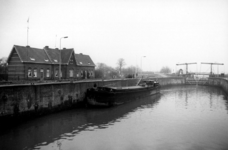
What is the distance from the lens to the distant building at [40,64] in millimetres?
31969

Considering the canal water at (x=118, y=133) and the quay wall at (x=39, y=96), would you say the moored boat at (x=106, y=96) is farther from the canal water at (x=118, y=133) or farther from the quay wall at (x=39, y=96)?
the canal water at (x=118, y=133)

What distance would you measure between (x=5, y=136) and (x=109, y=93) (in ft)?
49.8

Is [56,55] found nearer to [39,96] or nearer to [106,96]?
[106,96]

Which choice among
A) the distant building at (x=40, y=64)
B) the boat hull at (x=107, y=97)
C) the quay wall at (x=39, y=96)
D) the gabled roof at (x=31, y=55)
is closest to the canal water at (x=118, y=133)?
the quay wall at (x=39, y=96)

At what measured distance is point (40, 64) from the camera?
34750 millimetres

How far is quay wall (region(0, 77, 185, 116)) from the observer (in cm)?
1780

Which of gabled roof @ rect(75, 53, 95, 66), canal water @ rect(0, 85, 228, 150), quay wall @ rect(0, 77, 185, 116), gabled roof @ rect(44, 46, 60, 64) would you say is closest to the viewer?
canal water @ rect(0, 85, 228, 150)

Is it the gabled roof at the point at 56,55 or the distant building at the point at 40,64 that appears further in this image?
the gabled roof at the point at 56,55

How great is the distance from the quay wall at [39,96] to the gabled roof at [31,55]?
38.6ft

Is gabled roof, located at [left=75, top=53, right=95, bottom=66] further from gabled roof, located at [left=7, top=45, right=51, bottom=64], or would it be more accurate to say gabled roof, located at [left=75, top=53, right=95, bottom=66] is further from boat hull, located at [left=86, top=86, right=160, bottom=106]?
boat hull, located at [left=86, top=86, right=160, bottom=106]

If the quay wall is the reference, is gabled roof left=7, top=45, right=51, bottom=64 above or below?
above

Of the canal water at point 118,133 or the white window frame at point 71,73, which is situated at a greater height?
the white window frame at point 71,73

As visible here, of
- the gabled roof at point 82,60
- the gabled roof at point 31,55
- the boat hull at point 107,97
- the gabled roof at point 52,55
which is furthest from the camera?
the gabled roof at point 82,60

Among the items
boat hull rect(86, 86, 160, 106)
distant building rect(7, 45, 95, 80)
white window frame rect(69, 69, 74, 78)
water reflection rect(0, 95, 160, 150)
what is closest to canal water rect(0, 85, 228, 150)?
water reflection rect(0, 95, 160, 150)
